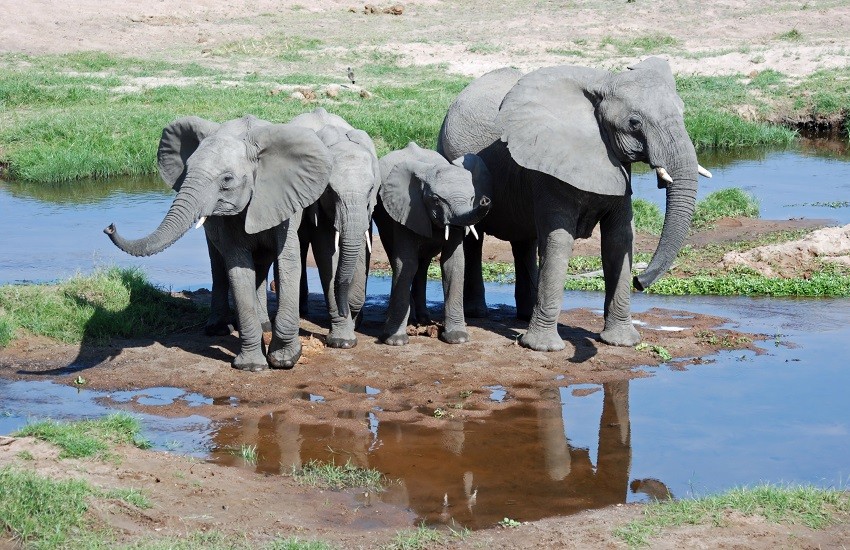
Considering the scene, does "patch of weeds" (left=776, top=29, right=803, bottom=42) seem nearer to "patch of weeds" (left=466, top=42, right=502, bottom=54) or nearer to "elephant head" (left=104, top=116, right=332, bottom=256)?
"patch of weeds" (left=466, top=42, right=502, bottom=54)

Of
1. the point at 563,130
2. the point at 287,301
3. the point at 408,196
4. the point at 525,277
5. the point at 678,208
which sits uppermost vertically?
the point at 563,130

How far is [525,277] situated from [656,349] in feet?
5.59

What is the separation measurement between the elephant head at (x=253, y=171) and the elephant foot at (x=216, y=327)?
1582mm

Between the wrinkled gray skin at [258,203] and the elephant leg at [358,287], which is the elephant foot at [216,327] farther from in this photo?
the elephant leg at [358,287]

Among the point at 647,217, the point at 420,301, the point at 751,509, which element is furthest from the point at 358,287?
the point at 647,217

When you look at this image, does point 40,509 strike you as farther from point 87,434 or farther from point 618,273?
point 618,273

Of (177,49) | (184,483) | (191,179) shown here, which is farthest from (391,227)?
(177,49)

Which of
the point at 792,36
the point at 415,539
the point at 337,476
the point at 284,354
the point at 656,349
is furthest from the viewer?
the point at 792,36

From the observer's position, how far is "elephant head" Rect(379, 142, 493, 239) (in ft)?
31.2

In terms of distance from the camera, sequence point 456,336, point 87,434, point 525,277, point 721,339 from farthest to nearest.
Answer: point 525,277 → point 721,339 → point 456,336 → point 87,434

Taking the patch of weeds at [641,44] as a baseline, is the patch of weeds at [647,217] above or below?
below

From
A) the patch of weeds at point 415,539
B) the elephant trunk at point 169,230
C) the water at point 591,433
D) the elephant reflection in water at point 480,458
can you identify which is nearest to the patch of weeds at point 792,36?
the water at point 591,433

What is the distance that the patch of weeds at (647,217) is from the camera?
1486cm

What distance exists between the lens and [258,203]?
29.9 feet
